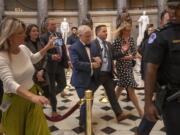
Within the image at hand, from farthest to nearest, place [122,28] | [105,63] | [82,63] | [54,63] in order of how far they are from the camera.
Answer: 1. [54,63]
2. [122,28]
3. [105,63]
4. [82,63]

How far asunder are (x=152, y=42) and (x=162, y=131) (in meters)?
2.66

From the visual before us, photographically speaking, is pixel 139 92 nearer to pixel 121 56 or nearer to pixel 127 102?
pixel 127 102

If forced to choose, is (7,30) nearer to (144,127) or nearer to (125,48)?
(144,127)

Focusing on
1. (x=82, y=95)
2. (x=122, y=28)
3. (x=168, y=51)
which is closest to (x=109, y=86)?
(x=82, y=95)

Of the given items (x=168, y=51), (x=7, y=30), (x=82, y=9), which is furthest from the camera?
(x=82, y=9)

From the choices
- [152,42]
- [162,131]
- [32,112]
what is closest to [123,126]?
[162,131]

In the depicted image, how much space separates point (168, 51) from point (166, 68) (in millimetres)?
148

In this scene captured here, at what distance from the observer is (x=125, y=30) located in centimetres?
528

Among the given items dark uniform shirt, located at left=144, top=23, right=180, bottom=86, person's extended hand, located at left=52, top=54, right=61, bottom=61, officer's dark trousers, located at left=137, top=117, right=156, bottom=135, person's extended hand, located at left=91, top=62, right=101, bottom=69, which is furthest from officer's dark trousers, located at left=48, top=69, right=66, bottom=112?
dark uniform shirt, located at left=144, top=23, right=180, bottom=86

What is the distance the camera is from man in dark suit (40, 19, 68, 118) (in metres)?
5.38

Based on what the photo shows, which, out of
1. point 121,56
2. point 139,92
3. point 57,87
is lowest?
point 139,92

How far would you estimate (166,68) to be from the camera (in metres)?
2.62

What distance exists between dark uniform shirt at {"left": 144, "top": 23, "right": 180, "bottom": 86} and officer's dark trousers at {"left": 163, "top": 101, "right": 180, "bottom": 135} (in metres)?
0.18

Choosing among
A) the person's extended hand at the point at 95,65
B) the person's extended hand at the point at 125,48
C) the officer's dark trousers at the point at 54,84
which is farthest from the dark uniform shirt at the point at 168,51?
the officer's dark trousers at the point at 54,84
